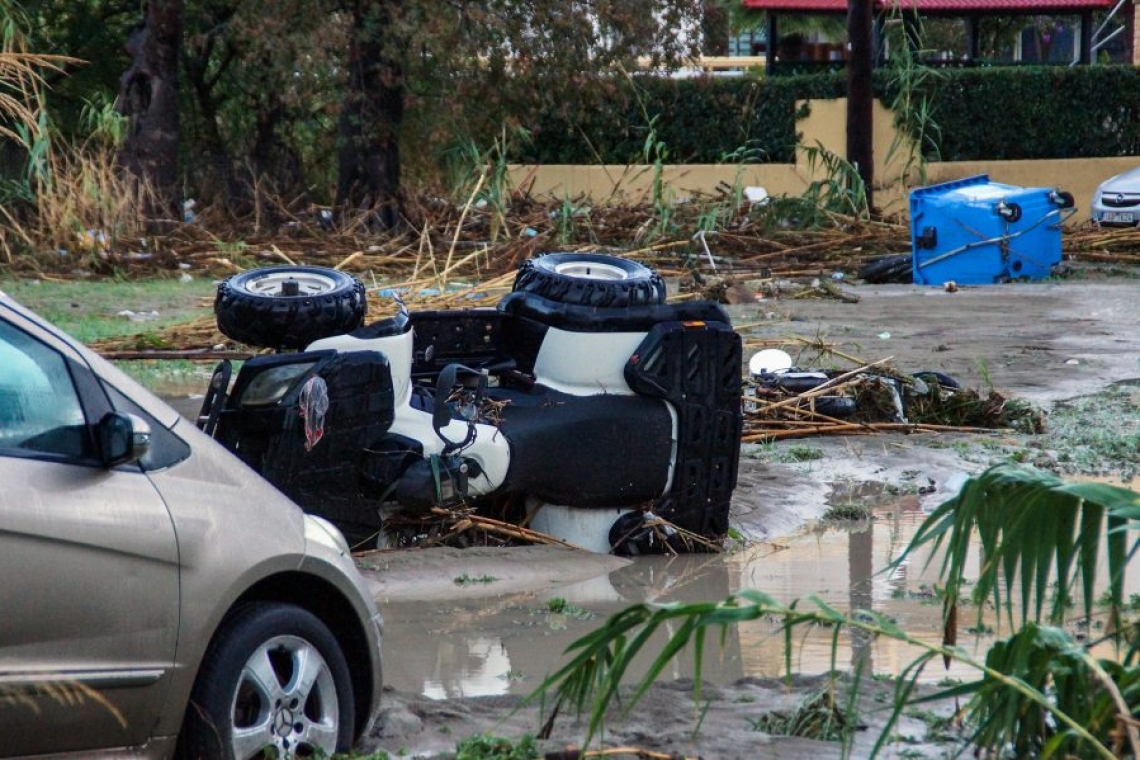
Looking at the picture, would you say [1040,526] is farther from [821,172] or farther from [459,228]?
[821,172]

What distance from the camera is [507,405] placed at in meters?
7.35

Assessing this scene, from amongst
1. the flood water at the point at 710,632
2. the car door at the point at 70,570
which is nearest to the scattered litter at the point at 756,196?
the flood water at the point at 710,632

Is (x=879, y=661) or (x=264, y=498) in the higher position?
(x=264, y=498)

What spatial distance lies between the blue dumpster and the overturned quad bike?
12228mm

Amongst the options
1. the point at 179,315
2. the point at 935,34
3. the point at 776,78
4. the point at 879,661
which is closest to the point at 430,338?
the point at 879,661

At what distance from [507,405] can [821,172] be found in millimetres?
21049

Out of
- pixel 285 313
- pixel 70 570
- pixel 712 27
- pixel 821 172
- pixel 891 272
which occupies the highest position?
pixel 712 27

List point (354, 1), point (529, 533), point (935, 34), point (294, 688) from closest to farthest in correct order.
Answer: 1. point (294, 688)
2. point (529, 533)
3. point (354, 1)
4. point (935, 34)

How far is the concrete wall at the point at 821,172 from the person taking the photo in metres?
27.7

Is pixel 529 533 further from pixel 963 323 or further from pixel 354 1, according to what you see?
pixel 354 1

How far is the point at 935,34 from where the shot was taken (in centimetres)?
4694

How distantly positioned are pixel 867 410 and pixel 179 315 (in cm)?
736

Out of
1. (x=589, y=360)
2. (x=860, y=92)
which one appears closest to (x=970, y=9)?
(x=860, y=92)

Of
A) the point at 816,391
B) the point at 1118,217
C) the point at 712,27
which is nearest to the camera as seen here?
the point at 816,391
